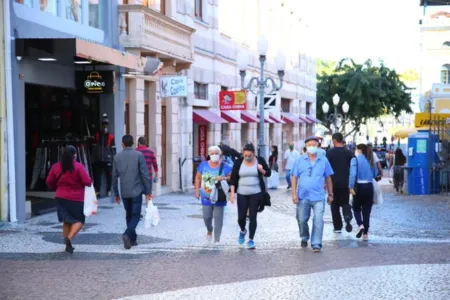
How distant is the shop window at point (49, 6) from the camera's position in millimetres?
19109

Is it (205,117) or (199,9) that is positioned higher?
(199,9)

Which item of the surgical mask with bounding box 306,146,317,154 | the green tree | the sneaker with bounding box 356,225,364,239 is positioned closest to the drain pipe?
the surgical mask with bounding box 306,146,317,154

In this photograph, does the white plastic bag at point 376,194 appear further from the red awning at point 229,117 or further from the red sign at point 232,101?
the red awning at point 229,117

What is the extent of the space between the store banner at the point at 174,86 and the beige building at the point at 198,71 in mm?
321

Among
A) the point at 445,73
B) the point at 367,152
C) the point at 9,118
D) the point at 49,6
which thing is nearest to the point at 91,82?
the point at 49,6

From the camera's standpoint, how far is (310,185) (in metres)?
13.8

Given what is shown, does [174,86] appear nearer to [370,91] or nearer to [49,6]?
[49,6]

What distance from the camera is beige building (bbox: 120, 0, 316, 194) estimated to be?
81.3 feet

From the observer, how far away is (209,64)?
108 feet

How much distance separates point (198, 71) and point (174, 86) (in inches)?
220

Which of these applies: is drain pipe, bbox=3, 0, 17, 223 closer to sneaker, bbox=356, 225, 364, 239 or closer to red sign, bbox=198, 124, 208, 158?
sneaker, bbox=356, 225, 364, 239

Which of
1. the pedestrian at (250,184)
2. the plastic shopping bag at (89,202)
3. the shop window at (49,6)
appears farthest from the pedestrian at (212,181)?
the shop window at (49,6)

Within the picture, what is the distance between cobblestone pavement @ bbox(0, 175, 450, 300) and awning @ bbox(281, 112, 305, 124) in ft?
94.9

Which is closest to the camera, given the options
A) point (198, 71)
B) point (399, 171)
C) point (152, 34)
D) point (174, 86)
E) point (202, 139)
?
point (152, 34)
